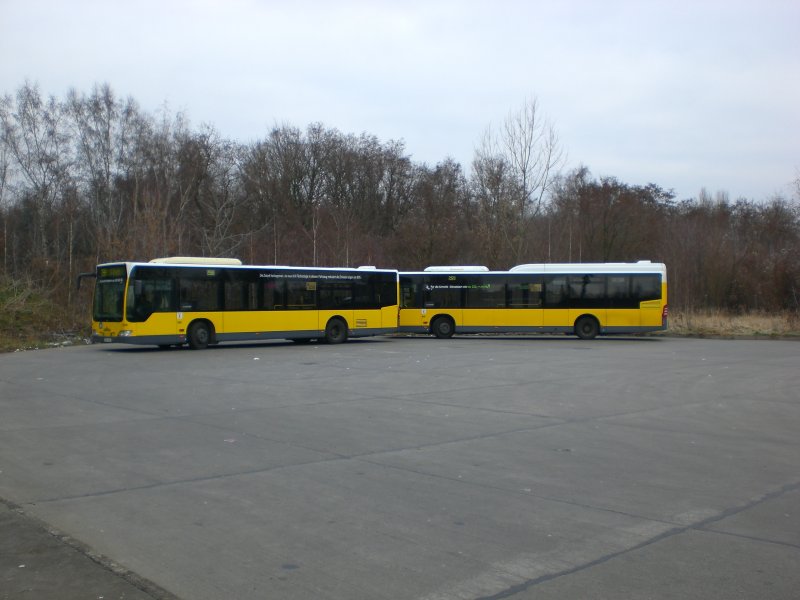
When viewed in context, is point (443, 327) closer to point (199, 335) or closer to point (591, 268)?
point (591, 268)

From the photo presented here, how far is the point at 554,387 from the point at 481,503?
981 centimetres

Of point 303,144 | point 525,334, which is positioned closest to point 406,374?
point 525,334

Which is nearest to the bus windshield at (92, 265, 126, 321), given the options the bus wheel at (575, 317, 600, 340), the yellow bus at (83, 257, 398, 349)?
the yellow bus at (83, 257, 398, 349)

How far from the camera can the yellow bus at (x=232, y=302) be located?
1046 inches

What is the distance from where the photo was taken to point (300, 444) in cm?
1046

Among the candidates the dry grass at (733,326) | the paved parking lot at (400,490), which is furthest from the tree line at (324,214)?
the paved parking lot at (400,490)

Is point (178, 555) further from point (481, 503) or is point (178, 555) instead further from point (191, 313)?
point (191, 313)

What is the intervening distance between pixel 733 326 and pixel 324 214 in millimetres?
31792

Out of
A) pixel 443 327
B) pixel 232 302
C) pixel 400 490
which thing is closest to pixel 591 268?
pixel 443 327

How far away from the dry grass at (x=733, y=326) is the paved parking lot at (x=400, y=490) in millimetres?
18861

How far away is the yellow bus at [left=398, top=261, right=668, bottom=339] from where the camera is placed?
3434 cm

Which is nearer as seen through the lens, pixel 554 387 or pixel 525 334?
pixel 554 387

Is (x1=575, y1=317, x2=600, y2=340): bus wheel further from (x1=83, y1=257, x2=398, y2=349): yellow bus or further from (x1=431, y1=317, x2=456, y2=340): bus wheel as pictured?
(x1=83, y1=257, x2=398, y2=349): yellow bus

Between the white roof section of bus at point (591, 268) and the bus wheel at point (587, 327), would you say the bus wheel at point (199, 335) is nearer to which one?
the white roof section of bus at point (591, 268)
